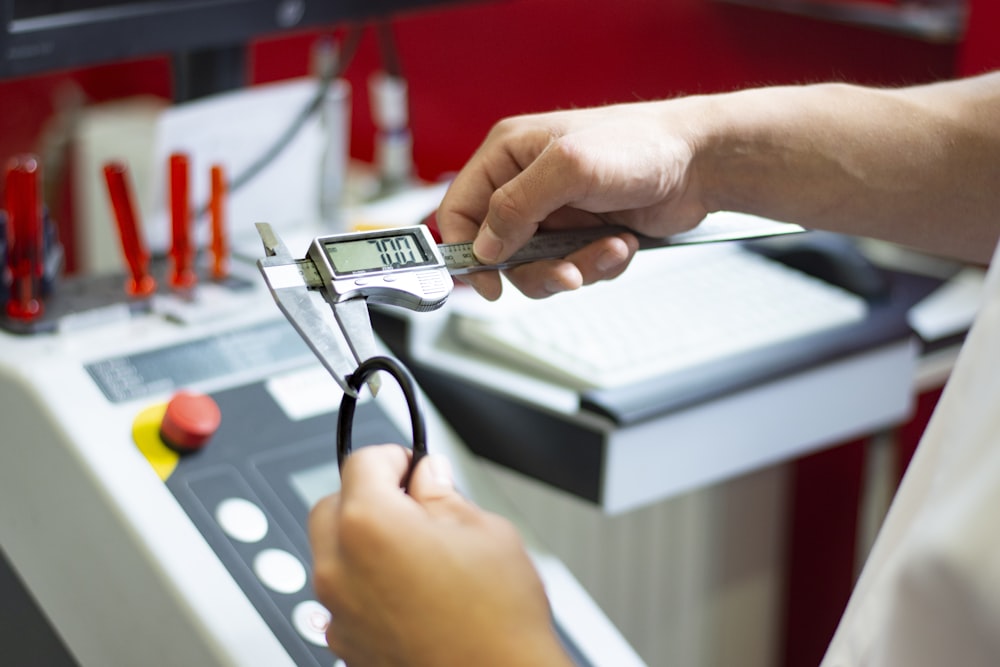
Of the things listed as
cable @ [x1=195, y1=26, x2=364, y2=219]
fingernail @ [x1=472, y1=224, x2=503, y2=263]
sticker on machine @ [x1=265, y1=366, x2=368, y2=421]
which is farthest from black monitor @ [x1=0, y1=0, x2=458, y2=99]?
fingernail @ [x1=472, y1=224, x2=503, y2=263]

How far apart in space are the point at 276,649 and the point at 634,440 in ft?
1.04

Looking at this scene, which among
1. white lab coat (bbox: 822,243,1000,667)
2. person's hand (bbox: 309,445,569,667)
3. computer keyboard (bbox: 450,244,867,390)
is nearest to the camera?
white lab coat (bbox: 822,243,1000,667)

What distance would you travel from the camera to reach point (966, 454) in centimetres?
44

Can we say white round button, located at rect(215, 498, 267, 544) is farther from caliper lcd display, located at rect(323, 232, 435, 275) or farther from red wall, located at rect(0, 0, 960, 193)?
red wall, located at rect(0, 0, 960, 193)

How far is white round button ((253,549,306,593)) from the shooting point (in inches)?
28.6

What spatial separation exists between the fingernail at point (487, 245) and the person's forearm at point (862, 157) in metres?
0.16

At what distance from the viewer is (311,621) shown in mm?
716

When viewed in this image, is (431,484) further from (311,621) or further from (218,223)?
(218,223)

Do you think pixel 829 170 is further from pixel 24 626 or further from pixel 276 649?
pixel 24 626

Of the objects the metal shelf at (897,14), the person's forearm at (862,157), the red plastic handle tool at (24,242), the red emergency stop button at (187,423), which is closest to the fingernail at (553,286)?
the person's forearm at (862,157)

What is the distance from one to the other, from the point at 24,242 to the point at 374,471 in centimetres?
42

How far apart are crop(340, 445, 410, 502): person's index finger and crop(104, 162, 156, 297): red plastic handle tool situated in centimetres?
37

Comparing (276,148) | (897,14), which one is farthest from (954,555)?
(897,14)

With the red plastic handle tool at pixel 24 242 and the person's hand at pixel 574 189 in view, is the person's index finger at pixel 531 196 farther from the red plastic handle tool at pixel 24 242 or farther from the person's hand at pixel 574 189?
the red plastic handle tool at pixel 24 242
